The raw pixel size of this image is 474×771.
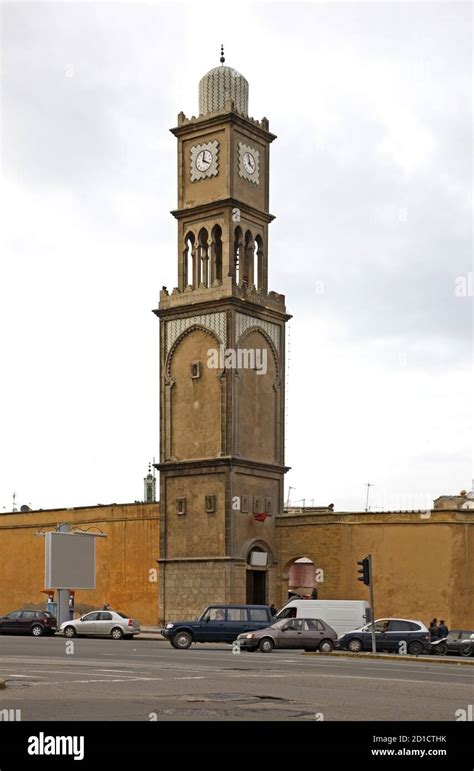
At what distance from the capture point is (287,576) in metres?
54.9

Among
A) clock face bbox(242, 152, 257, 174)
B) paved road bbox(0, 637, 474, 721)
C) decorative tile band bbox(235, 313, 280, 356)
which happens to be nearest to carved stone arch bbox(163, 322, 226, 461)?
decorative tile band bbox(235, 313, 280, 356)

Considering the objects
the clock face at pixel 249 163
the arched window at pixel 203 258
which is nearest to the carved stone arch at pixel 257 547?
the arched window at pixel 203 258

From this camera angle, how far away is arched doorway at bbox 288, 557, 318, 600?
178 feet

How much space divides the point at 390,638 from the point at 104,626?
42.5 feet

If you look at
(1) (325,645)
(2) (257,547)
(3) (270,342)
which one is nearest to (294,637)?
(1) (325,645)

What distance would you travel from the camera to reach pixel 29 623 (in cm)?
4956

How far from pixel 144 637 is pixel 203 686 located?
92.0 feet

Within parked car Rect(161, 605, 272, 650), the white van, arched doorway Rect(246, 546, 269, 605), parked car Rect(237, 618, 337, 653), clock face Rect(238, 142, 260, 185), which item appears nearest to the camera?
parked car Rect(237, 618, 337, 653)

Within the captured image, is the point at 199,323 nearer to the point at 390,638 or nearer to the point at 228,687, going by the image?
the point at 390,638

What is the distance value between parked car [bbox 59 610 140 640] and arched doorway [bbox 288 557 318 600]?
9.58m

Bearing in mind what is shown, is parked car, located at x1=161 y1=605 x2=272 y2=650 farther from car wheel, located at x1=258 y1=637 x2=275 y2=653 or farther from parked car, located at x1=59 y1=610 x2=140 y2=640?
parked car, located at x1=59 y1=610 x2=140 y2=640

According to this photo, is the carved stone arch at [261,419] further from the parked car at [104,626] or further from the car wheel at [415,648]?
the car wheel at [415,648]

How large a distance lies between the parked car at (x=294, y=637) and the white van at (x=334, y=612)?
308 inches

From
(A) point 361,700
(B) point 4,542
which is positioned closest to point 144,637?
Answer: (B) point 4,542
